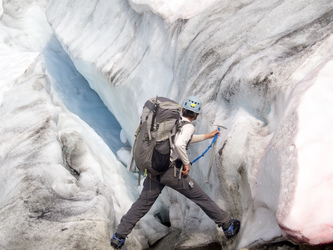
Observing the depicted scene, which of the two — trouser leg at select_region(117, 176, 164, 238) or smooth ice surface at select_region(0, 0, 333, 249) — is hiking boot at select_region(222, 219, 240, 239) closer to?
smooth ice surface at select_region(0, 0, 333, 249)

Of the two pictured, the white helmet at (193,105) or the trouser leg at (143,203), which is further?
the trouser leg at (143,203)

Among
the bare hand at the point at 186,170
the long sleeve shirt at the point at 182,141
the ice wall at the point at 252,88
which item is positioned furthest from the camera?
the bare hand at the point at 186,170

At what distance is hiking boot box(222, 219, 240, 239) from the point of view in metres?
2.99

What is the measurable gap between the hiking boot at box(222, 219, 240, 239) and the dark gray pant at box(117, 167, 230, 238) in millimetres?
42

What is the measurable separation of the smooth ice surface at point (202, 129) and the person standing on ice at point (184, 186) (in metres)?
0.14

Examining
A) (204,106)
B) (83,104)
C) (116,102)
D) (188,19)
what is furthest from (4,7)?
(204,106)

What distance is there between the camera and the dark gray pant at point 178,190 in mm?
3113

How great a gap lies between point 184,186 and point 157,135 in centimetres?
54

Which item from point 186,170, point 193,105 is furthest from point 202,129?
point 186,170

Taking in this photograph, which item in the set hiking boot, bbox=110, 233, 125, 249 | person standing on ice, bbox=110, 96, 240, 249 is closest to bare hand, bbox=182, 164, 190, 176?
person standing on ice, bbox=110, 96, 240, 249

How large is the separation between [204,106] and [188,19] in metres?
1.78

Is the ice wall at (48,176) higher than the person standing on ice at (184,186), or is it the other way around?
the person standing on ice at (184,186)

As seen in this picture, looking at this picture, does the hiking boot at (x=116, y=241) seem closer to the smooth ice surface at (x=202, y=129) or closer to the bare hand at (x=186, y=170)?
the smooth ice surface at (x=202, y=129)

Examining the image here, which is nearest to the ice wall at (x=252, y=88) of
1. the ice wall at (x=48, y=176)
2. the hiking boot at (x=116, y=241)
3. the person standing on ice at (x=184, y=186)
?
the person standing on ice at (x=184, y=186)
